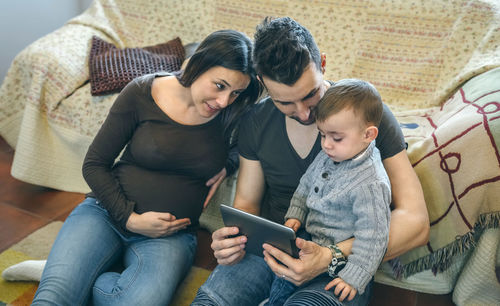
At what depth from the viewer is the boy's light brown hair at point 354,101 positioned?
0.97 metres

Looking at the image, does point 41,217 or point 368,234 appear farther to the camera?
point 41,217

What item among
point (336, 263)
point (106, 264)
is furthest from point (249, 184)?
point (106, 264)

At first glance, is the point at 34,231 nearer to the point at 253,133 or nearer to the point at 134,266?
the point at 134,266

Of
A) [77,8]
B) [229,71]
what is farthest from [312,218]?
[77,8]

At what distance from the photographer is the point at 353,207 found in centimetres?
103

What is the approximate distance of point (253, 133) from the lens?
49.4 inches

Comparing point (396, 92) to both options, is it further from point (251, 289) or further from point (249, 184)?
point (251, 289)

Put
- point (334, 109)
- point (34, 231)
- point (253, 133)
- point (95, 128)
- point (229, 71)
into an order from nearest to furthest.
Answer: point (334, 109) → point (229, 71) → point (253, 133) → point (34, 231) → point (95, 128)

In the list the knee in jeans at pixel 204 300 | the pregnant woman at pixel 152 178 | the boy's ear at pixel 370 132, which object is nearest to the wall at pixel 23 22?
the pregnant woman at pixel 152 178

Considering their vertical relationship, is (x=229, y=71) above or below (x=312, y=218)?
above

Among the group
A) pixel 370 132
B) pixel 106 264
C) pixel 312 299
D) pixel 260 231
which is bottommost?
pixel 106 264

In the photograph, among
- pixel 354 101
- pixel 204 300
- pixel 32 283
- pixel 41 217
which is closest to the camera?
pixel 354 101

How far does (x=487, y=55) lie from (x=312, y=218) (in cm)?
105

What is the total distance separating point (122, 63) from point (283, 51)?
114cm
